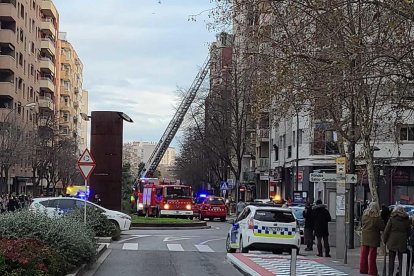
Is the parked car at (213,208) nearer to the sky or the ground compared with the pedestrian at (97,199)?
nearer to the ground

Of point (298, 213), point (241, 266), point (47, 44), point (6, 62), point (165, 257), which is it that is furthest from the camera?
point (47, 44)


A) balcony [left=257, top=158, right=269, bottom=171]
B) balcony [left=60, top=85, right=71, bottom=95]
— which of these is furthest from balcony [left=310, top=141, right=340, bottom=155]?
balcony [left=60, top=85, right=71, bottom=95]

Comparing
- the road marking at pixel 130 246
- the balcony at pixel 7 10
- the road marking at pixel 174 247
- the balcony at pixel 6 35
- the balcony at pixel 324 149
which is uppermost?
the balcony at pixel 7 10

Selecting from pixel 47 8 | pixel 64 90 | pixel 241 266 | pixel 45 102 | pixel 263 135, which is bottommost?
pixel 241 266

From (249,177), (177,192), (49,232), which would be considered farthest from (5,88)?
(49,232)

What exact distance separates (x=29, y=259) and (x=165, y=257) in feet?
29.6

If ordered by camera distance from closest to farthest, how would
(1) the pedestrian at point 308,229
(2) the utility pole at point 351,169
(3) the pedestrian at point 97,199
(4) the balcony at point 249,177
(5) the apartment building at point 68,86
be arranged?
(2) the utility pole at point 351,169 → (1) the pedestrian at point 308,229 → (3) the pedestrian at point 97,199 → (4) the balcony at point 249,177 → (5) the apartment building at point 68,86

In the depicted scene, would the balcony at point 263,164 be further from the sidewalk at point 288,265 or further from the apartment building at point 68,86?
the sidewalk at point 288,265

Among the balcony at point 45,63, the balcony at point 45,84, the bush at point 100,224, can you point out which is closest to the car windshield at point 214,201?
the bush at point 100,224

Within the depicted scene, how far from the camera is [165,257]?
21.5m

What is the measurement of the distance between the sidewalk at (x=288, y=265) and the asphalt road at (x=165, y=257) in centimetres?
40

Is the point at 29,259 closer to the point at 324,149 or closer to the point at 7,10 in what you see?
the point at 324,149

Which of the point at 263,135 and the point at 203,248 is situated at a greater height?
the point at 263,135

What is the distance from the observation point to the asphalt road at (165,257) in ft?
58.1
